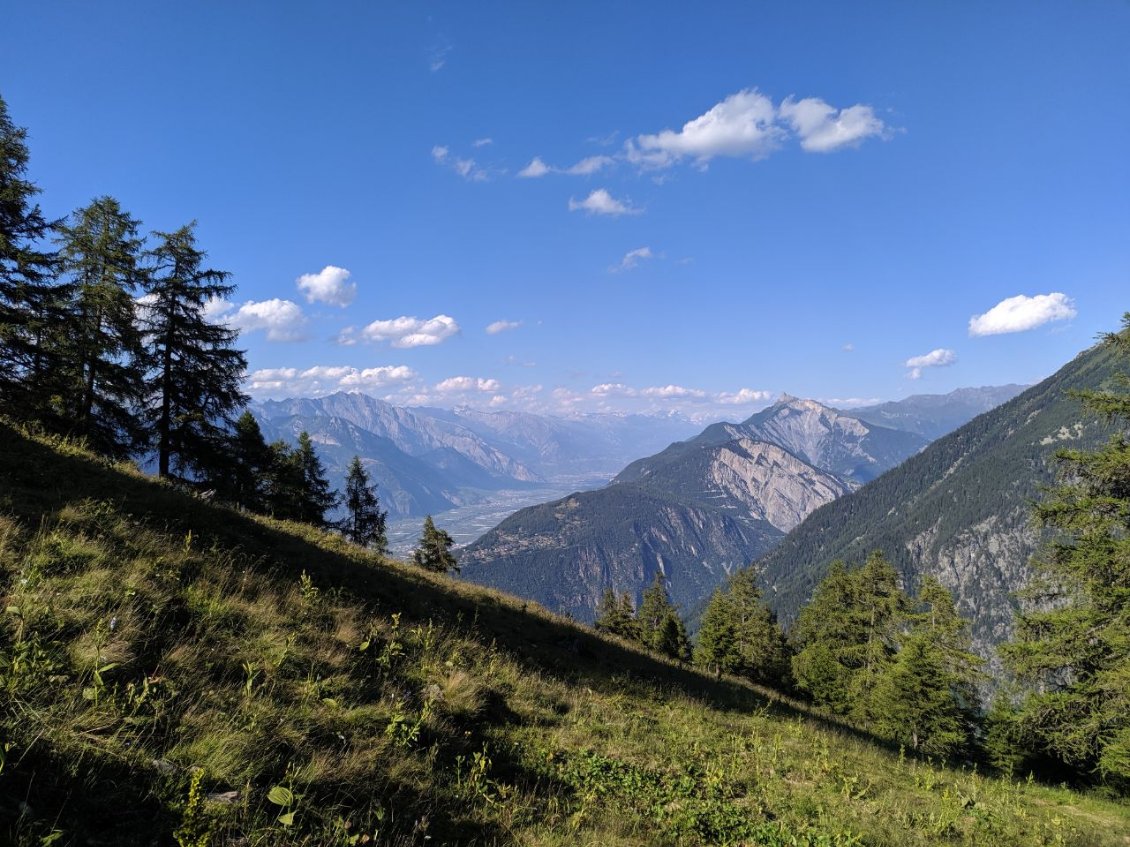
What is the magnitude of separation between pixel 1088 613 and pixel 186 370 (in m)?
34.3

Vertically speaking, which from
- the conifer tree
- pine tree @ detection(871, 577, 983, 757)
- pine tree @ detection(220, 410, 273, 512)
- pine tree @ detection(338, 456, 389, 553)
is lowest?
the conifer tree

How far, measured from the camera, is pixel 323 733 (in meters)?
4.95

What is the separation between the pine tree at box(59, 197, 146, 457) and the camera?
1995 centimetres

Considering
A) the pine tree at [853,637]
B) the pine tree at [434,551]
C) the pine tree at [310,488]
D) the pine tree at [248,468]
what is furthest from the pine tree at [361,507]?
the pine tree at [853,637]

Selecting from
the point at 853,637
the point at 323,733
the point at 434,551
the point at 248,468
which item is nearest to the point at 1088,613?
the point at 323,733

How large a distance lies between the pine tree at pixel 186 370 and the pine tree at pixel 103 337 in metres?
0.74

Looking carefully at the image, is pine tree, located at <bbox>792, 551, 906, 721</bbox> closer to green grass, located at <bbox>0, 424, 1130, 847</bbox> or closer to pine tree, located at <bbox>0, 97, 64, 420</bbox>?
green grass, located at <bbox>0, 424, 1130, 847</bbox>

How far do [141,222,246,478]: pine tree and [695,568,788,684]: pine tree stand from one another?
122ft

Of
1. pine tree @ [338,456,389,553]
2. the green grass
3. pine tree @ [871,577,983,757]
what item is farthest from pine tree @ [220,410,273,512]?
pine tree @ [871,577,983,757]

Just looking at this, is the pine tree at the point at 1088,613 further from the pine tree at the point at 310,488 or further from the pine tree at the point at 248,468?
the pine tree at the point at 310,488

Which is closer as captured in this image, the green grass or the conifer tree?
the green grass

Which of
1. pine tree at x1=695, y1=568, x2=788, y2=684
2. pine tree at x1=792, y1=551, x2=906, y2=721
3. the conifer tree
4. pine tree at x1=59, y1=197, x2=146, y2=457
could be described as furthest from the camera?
the conifer tree

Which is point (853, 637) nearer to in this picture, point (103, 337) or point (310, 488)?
point (310, 488)

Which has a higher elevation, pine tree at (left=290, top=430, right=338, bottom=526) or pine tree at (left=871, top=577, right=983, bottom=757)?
pine tree at (left=290, top=430, right=338, bottom=526)
